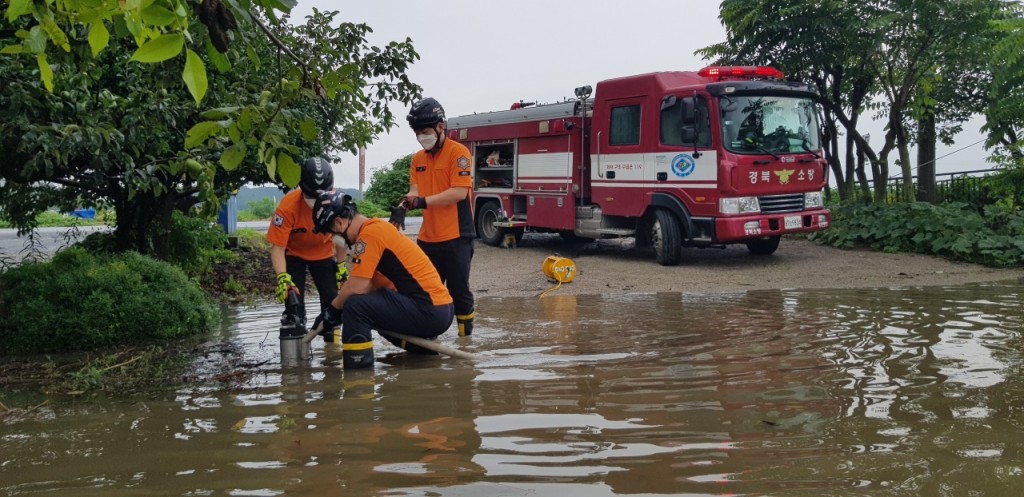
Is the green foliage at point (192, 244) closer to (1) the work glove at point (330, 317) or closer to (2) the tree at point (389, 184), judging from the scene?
(1) the work glove at point (330, 317)

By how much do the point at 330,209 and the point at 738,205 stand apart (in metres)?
8.45

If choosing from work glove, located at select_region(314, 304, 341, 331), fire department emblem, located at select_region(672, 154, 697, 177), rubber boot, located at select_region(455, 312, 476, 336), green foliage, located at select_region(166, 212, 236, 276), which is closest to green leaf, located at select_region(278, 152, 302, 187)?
work glove, located at select_region(314, 304, 341, 331)

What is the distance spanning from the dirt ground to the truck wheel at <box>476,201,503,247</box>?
63.8 inches

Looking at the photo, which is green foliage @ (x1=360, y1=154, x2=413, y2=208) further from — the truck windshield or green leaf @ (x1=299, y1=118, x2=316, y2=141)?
green leaf @ (x1=299, y1=118, x2=316, y2=141)

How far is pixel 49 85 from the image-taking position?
3.64 m

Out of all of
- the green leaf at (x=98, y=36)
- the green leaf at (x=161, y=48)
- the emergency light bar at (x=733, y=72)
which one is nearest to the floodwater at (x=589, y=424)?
the green leaf at (x=98, y=36)

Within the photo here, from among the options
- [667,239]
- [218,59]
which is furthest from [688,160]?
[218,59]

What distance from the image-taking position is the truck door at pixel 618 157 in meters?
14.9

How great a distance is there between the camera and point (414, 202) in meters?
7.54

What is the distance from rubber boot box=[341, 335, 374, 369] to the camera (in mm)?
6586

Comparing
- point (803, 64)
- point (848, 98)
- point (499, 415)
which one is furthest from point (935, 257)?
point (499, 415)

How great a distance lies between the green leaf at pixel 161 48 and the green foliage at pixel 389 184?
2708 cm

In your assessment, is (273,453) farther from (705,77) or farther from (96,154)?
(705,77)

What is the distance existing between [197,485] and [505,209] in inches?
563
